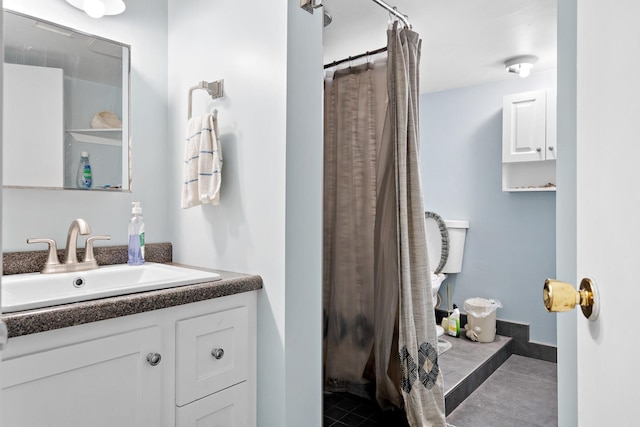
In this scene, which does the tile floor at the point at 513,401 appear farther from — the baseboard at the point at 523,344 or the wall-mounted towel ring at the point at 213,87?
the wall-mounted towel ring at the point at 213,87

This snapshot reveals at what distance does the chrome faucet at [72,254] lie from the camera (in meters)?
1.48

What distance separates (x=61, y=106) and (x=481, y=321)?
2.93 metres

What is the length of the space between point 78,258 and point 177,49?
104 centimetres

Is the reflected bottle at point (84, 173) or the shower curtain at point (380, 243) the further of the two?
the shower curtain at point (380, 243)

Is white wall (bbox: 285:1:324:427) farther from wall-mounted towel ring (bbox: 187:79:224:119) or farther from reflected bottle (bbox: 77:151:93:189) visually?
reflected bottle (bbox: 77:151:93:189)

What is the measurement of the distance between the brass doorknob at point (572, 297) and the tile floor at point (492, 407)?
5.40ft

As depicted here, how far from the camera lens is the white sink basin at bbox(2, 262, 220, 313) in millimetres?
1155

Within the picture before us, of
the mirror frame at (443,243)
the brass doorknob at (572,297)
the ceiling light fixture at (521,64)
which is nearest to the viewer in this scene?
the brass doorknob at (572,297)

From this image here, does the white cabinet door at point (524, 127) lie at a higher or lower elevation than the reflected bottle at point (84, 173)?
higher

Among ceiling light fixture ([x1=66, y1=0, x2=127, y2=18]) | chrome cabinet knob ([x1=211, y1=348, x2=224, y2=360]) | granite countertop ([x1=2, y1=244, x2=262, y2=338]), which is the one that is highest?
ceiling light fixture ([x1=66, y1=0, x2=127, y2=18])

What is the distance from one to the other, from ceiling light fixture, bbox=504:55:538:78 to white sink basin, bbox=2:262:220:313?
8.25 ft

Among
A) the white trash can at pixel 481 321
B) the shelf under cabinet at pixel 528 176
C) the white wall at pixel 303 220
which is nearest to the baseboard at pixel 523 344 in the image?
the white trash can at pixel 481 321

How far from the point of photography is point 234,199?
163cm

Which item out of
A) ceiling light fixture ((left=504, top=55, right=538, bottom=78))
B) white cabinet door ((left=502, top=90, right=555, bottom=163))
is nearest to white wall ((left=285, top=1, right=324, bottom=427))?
ceiling light fixture ((left=504, top=55, right=538, bottom=78))
